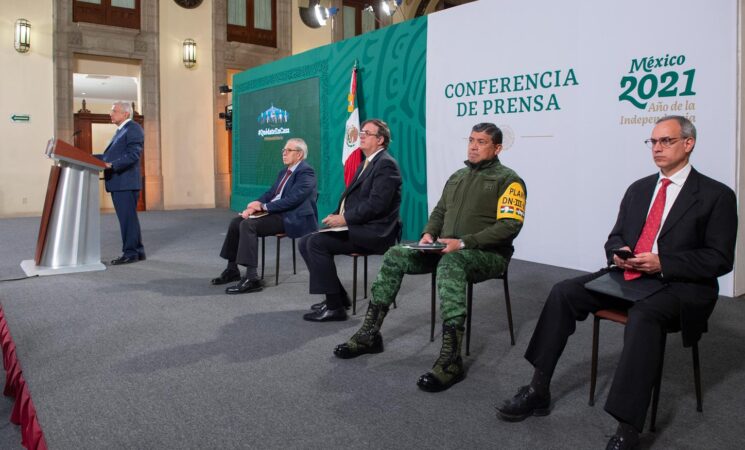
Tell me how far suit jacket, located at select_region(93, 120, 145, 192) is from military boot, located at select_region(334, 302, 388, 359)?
10.8ft

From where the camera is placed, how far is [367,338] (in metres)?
3.03

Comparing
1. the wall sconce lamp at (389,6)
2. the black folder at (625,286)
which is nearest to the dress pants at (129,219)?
the black folder at (625,286)

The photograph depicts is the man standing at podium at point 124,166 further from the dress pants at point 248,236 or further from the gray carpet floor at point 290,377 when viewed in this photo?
the dress pants at point 248,236

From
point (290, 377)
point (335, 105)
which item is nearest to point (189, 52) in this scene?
point (335, 105)

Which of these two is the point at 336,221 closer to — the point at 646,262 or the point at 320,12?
the point at 646,262

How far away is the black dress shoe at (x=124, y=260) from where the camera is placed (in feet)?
18.6

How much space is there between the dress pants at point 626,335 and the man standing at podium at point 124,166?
14.0ft

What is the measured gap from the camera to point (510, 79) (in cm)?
581

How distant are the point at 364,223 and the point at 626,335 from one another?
6.11ft

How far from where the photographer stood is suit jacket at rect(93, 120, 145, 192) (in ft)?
18.3

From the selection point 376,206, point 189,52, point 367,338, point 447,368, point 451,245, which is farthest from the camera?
point 189,52

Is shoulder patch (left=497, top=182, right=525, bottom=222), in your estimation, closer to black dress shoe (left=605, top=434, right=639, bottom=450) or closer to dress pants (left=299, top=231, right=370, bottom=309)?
dress pants (left=299, top=231, right=370, bottom=309)

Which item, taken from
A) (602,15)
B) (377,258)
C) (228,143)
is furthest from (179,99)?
(602,15)

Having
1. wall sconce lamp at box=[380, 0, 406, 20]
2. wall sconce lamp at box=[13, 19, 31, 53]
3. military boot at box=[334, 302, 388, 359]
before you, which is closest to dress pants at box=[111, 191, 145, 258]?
military boot at box=[334, 302, 388, 359]
